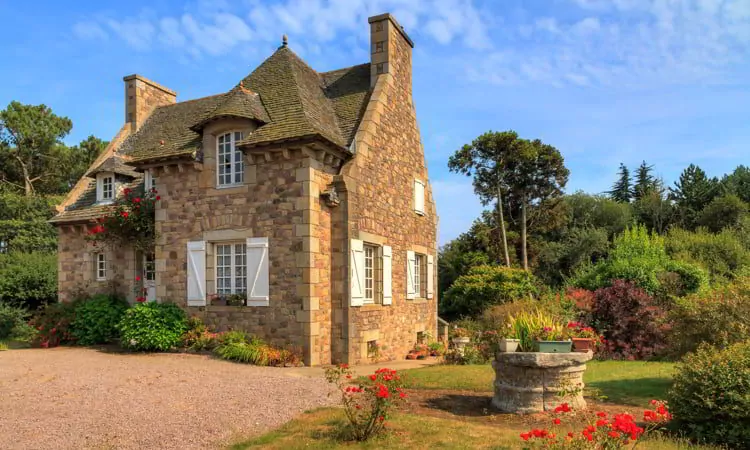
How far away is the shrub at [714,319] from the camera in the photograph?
909 centimetres

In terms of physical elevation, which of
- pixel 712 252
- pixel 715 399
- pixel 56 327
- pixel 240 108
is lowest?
pixel 56 327

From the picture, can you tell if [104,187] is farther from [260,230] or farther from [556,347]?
[556,347]

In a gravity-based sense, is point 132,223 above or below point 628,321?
above

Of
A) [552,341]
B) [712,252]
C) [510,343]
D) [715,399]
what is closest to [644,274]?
[552,341]

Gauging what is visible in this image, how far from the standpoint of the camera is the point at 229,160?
13070mm

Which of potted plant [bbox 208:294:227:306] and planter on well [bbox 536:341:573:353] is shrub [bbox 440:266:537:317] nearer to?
potted plant [bbox 208:294:227:306]

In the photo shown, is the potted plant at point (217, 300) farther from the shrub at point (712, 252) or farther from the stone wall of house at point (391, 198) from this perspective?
the shrub at point (712, 252)

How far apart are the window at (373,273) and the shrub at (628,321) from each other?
6.03m

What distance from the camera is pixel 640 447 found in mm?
5656

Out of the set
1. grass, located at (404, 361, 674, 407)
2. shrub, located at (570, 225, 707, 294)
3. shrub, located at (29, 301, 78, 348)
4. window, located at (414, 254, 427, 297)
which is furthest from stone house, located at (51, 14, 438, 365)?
shrub, located at (570, 225, 707, 294)

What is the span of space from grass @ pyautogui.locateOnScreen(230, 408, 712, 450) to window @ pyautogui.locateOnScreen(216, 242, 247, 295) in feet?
20.9

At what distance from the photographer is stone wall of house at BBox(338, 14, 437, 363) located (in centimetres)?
1288

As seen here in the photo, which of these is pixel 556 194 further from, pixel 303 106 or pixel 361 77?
pixel 303 106

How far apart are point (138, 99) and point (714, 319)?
60.4ft
